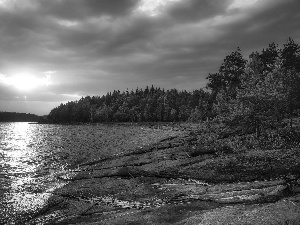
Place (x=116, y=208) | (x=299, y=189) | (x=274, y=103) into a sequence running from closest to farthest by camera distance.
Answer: (x=299, y=189) < (x=116, y=208) < (x=274, y=103)

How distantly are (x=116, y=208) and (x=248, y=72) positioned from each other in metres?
37.2

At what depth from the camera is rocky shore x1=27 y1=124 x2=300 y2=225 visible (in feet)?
32.9

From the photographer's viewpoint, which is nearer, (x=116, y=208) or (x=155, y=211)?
(x=155, y=211)

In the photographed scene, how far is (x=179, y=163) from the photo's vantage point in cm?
2445

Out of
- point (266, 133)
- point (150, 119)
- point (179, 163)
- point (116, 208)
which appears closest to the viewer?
point (116, 208)

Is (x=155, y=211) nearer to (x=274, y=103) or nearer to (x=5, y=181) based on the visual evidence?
(x=5, y=181)

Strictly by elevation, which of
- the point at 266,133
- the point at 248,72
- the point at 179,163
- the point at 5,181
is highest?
the point at 248,72

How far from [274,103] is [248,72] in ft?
51.6

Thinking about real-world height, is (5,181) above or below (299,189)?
below

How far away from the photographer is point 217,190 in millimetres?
14906

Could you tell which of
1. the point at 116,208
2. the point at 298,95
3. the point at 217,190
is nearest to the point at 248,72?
the point at 298,95

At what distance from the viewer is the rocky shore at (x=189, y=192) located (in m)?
10.0

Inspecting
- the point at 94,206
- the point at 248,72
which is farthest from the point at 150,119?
the point at 94,206

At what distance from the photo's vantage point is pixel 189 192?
1565 centimetres
